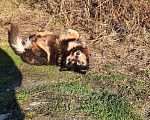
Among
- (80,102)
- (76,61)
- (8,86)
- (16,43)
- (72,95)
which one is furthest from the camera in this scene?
(16,43)

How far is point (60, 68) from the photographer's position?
5.23 metres

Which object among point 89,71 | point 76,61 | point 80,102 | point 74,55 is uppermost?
point 74,55

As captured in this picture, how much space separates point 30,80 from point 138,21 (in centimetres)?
341

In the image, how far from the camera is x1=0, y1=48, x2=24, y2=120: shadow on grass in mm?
3529

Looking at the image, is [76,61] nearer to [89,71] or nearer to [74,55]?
[74,55]

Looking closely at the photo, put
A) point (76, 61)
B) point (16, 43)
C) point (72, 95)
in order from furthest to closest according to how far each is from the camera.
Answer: point (16, 43), point (76, 61), point (72, 95)

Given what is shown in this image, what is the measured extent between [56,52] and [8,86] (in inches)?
50.6

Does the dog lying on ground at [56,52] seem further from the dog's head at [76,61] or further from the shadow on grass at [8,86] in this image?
the shadow on grass at [8,86]

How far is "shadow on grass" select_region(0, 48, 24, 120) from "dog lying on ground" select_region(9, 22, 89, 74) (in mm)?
349

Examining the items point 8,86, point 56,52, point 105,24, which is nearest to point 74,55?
point 56,52

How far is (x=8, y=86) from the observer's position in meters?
4.49

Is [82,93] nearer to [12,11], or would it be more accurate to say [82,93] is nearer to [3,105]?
[3,105]

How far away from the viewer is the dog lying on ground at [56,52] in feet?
16.8

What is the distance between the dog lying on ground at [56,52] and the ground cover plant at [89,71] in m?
0.16
